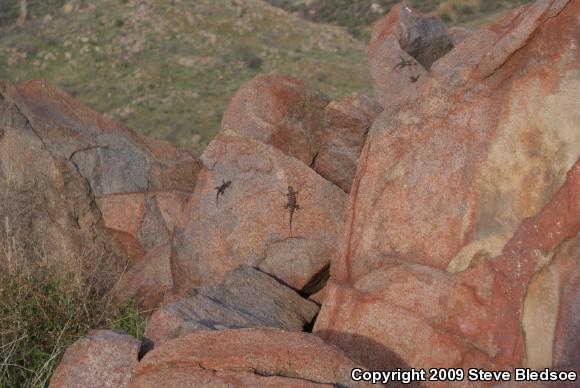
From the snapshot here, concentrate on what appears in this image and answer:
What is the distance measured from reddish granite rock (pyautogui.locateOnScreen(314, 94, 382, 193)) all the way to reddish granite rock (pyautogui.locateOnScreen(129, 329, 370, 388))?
2.41 m

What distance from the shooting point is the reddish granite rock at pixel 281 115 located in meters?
5.53

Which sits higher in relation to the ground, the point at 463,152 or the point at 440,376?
the point at 463,152

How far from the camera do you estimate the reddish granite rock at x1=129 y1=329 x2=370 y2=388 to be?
8.98ft

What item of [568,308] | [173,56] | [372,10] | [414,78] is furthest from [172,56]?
[568,308]

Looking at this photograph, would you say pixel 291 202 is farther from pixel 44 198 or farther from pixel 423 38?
pixel 423 38

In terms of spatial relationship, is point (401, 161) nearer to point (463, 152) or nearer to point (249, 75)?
point (463, 152)

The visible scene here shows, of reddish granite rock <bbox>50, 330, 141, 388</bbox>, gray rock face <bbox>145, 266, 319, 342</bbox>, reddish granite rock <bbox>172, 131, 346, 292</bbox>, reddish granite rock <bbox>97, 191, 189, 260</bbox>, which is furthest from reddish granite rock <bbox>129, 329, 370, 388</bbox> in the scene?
reddish granite rock <bbox>97, 191, 189, 260</bbox>

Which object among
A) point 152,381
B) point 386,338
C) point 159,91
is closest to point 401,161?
point 386,338

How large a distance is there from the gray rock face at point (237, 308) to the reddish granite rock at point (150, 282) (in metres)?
1.02

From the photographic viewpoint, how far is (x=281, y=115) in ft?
18.5

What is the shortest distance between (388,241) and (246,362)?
135cm

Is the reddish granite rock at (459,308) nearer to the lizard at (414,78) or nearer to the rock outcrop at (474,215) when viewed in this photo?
the rock outcrop at (474,215)

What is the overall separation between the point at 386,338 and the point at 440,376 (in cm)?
31

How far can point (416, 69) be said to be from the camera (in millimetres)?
6664
